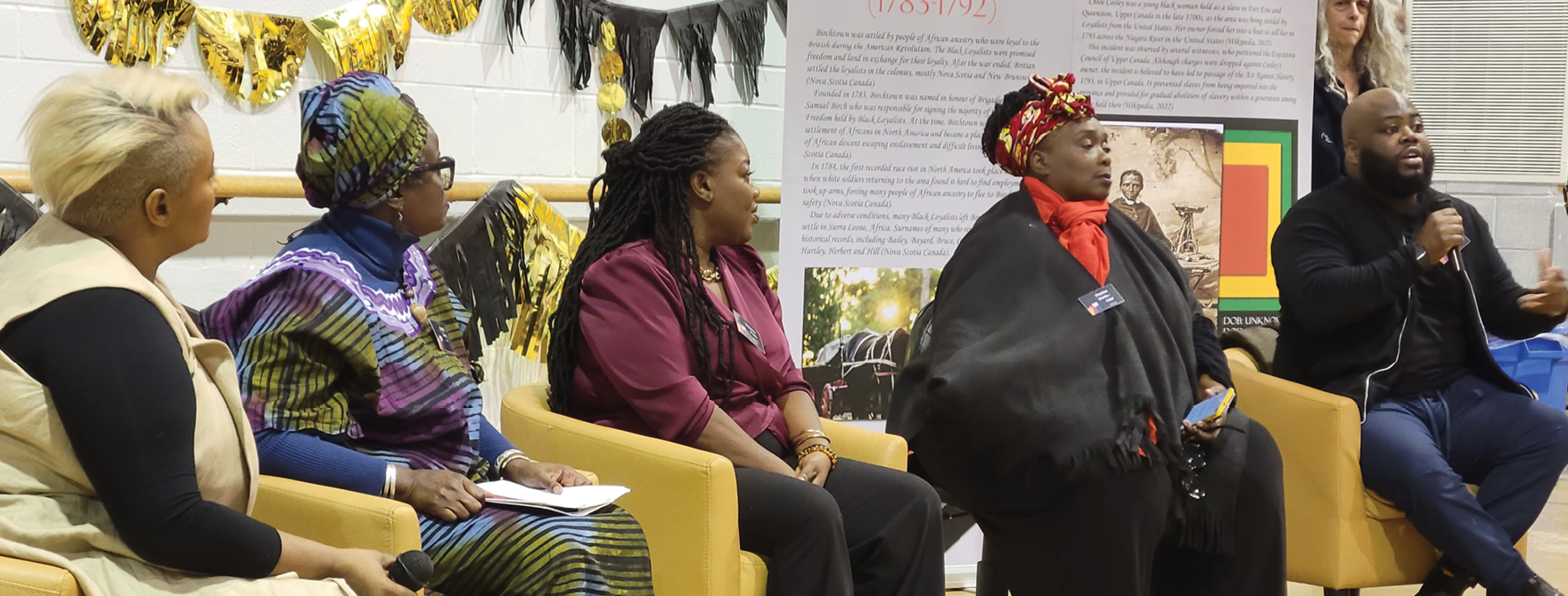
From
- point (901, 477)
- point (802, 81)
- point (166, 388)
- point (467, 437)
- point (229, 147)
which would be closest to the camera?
point (166, 388)

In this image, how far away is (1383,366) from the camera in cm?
330

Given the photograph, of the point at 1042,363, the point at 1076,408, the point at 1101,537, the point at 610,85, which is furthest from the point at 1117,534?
the point at 610,85

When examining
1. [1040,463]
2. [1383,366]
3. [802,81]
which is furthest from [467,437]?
[1383,366]

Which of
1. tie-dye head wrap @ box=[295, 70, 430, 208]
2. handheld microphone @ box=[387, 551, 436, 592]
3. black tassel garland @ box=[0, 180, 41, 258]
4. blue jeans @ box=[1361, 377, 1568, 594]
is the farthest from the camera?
blue jeans @ box=[1361, 377, 1568, 594]

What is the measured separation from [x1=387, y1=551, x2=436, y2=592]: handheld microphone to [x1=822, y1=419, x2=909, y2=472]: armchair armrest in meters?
1.14

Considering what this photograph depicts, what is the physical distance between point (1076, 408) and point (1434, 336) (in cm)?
113

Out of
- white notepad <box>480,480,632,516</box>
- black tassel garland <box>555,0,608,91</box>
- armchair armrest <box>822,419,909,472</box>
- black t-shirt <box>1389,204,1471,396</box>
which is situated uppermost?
black tassel garland <box>555,0,608,91</box>

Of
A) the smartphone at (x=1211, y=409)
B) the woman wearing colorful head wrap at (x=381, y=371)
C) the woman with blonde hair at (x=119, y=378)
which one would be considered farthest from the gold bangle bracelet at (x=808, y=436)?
the woman with blonde hair at (x=119, y=378)

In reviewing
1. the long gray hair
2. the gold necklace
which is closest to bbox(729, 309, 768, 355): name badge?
the gold necklace

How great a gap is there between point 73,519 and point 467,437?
2.28 feet

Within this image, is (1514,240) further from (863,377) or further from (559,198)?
(559,198)

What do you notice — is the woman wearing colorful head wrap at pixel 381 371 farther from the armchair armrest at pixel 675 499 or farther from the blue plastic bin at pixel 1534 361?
the blue plastic bin at pixel 1534 361

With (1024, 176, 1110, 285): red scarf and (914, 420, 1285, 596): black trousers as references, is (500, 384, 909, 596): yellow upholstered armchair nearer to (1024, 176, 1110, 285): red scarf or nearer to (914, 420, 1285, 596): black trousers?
(914, 420, 1285, 596): black trousers

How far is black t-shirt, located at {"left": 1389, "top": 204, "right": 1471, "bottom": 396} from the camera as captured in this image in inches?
131
